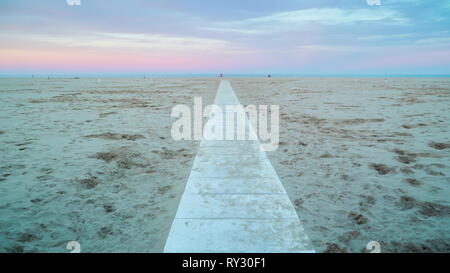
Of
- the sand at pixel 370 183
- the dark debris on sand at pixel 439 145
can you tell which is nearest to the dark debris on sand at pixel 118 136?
the sand at pixel 370 183

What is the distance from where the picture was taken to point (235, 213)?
296 cm

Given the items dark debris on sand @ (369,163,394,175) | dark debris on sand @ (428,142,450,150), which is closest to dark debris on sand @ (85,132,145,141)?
dark debris on sand @ (369,163,394,175)

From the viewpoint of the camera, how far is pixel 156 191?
3.73m

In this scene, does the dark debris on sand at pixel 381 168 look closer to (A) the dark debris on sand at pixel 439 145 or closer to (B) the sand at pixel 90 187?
(A) the dark debris on sand at pixel 439 145

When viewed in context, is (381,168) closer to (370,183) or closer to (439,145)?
(370,183)

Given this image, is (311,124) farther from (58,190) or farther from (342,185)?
(58,190)

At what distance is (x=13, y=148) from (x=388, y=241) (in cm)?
687

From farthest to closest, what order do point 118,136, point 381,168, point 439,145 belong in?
point 118,136, point 439,145, point 381,168

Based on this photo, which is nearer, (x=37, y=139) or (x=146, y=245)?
(x=146, y=245)

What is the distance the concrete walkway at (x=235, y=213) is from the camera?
95.8 inches

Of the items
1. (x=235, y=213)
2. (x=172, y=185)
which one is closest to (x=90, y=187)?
(x=172, y=185)

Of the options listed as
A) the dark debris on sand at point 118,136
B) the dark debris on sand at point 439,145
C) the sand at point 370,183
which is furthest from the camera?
the dark debris on sand at point 118,136

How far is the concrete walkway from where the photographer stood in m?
2.43
